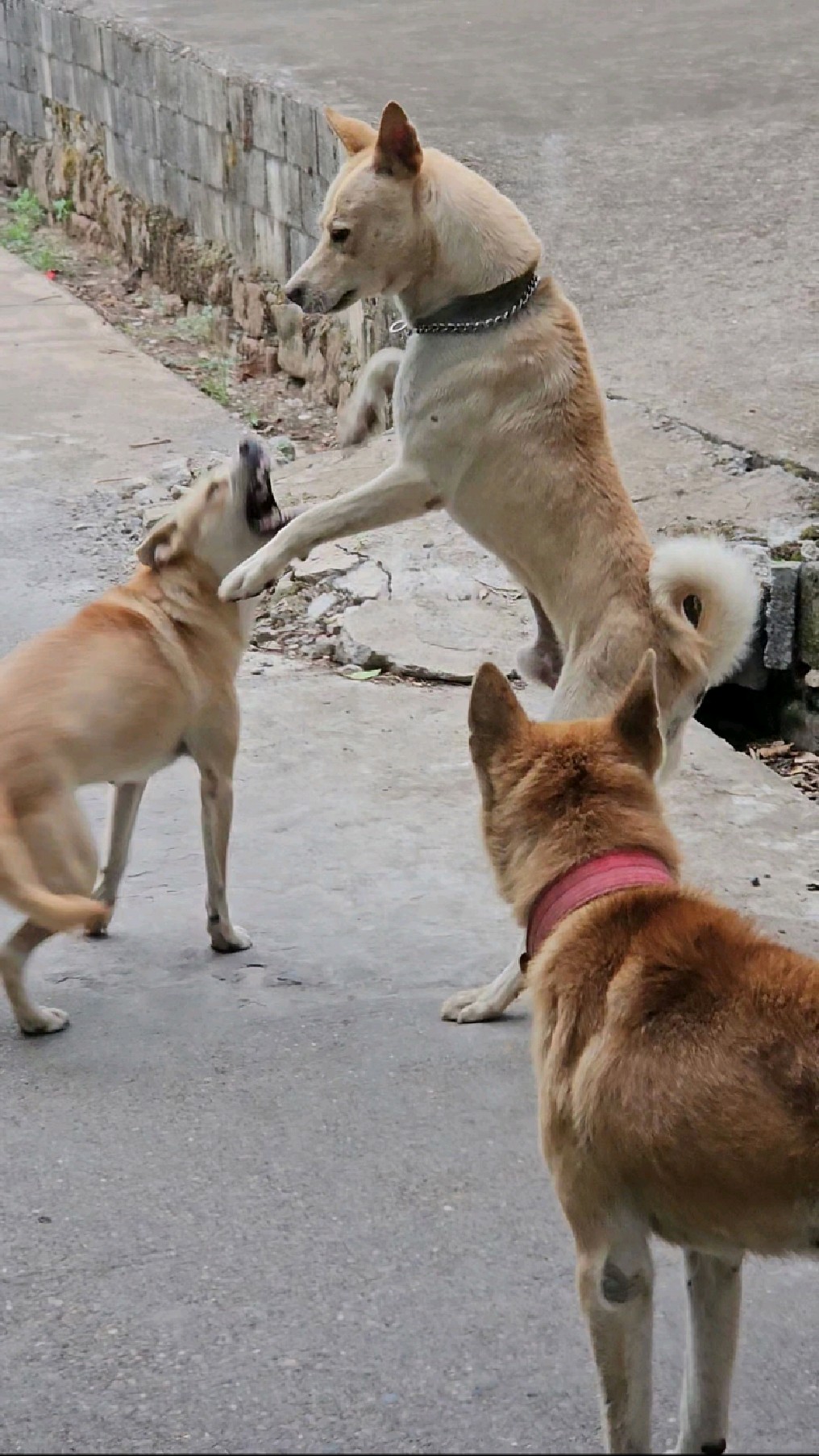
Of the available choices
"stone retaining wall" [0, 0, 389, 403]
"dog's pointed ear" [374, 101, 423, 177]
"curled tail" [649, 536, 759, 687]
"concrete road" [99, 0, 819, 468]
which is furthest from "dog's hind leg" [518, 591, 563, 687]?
"stone retaining wall" [0, 0, 389, 403]

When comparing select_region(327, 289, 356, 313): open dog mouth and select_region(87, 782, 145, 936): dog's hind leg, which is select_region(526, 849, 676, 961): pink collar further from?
select_region(327, 289, 356, 313): open dog mouth

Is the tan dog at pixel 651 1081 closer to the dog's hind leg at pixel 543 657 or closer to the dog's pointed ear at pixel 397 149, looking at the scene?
the dog's hind leg at pixel 543 657

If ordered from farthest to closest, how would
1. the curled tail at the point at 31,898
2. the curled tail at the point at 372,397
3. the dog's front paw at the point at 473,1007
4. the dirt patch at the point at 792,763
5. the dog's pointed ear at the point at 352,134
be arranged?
the dirt patch at the point at 792,763 → the curled tail at the point at 372,397 → the dog's pointed ear at the point at 352,134 → the dog's front paw at the point at 473,1007 → the curled tail at the point at 31,898

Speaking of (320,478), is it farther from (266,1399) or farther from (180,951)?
(266,1399)

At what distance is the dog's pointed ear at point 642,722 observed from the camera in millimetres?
2953

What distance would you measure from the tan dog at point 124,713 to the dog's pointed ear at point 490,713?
106 centimetres

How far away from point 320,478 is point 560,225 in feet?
8.30

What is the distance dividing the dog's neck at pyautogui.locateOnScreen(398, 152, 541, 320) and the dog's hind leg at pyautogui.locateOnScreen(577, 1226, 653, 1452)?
2.74 m

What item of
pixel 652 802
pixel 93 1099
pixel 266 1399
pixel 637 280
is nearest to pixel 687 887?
pixel 652 802

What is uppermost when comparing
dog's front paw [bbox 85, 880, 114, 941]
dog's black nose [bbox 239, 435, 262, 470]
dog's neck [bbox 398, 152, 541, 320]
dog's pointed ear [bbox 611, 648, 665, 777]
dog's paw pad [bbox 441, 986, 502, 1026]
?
dog's neck [bbox 398, 152, 541, 320]

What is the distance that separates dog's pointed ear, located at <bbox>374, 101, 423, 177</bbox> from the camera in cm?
445

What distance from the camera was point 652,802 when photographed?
2.96 metres

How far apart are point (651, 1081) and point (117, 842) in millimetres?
2311

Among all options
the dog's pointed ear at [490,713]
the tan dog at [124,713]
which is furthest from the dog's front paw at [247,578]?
the dog's pointed ear at [490,713]
